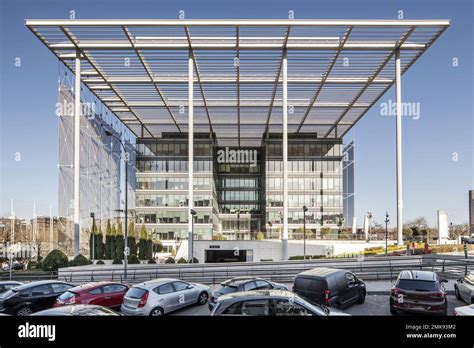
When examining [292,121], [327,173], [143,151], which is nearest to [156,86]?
[143,151]

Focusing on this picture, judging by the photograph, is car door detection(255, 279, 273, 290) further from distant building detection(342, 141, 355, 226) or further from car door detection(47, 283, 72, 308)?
distant building detection(342, 141, 355, 226)

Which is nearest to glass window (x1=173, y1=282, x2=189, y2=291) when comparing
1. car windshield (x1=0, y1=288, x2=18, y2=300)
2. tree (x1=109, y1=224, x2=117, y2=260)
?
car windshield (x1=0, y1=288, x2=18, y2=300)

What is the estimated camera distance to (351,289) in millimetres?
12336

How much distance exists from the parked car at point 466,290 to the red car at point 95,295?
11.7m

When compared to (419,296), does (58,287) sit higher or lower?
lower

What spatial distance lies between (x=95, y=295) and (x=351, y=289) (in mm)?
8456

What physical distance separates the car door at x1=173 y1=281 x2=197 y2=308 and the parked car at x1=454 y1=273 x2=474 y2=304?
911cm

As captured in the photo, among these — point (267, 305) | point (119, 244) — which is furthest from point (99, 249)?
point (267, 305)

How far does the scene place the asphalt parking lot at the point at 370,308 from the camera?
38.7 ft

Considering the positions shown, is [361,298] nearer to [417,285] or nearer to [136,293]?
[417,285]

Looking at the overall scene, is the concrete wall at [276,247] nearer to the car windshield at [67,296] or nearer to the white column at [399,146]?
the white column at [399,146]

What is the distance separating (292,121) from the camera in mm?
55281
